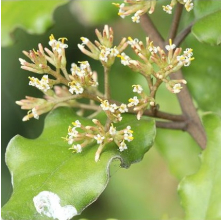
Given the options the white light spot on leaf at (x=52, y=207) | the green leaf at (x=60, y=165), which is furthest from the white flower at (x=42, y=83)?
the white light spot on leaf at (x=52, y=207)

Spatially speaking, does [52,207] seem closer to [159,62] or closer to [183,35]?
[159,62]

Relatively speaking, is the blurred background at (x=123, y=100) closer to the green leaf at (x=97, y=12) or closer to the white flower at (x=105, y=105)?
the green leaf at (x=97, y=12)

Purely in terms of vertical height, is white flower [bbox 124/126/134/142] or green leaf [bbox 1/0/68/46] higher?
green leaf [bbox 1/0/68/46]

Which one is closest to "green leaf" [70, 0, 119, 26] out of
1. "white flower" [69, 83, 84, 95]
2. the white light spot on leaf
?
"white flower" [69, 83, 84, 95]

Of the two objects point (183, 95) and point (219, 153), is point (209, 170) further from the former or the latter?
point (183, 95)

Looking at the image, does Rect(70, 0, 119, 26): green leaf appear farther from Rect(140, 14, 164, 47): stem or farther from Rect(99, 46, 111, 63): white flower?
Rect(99, 46, 111, 63): white flower

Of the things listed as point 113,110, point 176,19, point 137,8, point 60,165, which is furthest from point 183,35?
point 60,165
